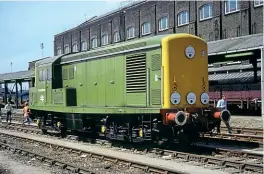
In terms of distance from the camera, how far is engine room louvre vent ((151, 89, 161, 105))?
11.6 metres

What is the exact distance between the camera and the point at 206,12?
38844mm

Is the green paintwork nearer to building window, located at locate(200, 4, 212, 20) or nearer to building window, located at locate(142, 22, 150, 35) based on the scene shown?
building window, located at locate(200, 4, 212, 20)

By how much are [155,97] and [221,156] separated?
2.57 metres

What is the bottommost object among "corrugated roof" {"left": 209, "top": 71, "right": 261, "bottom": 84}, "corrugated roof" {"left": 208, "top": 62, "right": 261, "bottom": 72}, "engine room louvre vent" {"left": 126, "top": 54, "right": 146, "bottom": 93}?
"engine room louvre vent" {"left": 126, "top": 54, "right": 146, "bottom": 93}

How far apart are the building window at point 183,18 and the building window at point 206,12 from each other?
6.66 feet

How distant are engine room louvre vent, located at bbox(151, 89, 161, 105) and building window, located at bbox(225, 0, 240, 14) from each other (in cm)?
2653

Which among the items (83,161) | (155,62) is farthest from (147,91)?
(83,161)

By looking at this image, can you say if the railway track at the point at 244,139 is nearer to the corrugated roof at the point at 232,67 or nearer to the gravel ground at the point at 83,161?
the gravel ground at the point at 83,161

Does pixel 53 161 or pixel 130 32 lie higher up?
pixel 130 32

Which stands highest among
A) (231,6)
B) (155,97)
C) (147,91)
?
(231,6)

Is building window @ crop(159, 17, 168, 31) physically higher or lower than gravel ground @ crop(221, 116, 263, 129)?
higher

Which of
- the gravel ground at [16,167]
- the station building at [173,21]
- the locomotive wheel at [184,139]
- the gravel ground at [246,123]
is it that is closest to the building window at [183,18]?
the station building at [173,21]

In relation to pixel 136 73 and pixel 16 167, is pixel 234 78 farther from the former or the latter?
pixel 16 167

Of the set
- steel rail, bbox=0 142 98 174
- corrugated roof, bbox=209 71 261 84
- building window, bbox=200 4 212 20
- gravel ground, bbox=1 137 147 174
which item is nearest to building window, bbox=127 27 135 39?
building window, bbox=200 4 212 20
